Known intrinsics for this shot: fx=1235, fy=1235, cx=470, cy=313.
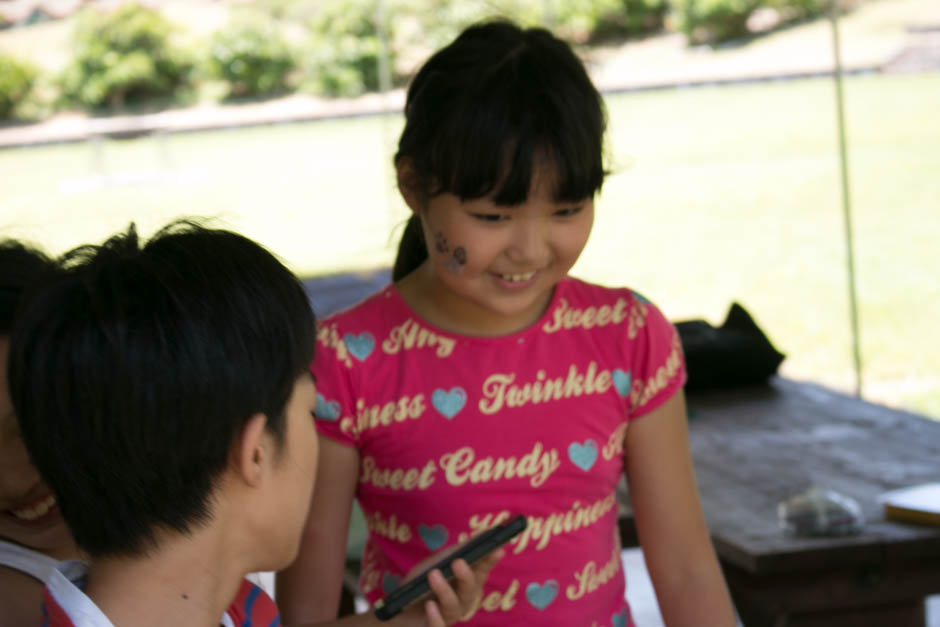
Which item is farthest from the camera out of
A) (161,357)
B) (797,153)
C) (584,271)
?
(797,153)

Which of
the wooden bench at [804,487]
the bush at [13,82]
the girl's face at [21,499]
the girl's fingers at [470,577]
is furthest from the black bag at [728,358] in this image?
the bush at [13,82]

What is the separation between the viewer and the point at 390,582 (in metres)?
1.52

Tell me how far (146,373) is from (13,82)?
61.9ft

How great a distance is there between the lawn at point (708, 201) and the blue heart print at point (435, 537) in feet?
10.6

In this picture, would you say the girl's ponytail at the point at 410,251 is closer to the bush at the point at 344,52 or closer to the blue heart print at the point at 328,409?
the blue heart print at the point at 328,409

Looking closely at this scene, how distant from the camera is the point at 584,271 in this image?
9531 millimetres

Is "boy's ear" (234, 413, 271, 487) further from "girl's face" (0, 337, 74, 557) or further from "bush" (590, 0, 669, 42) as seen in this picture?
"bush" (590, 0, 669, 42)

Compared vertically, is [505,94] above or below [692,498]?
above

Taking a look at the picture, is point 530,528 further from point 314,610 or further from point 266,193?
point 266,193

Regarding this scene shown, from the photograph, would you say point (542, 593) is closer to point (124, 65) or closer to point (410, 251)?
point (410, 251)

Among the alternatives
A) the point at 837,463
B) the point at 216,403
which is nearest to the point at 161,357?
the point at 216,403

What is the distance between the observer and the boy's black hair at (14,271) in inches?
51.1

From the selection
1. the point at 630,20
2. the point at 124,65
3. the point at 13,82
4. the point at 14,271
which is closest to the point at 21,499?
the point at 14,271

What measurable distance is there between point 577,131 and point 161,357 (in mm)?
614
